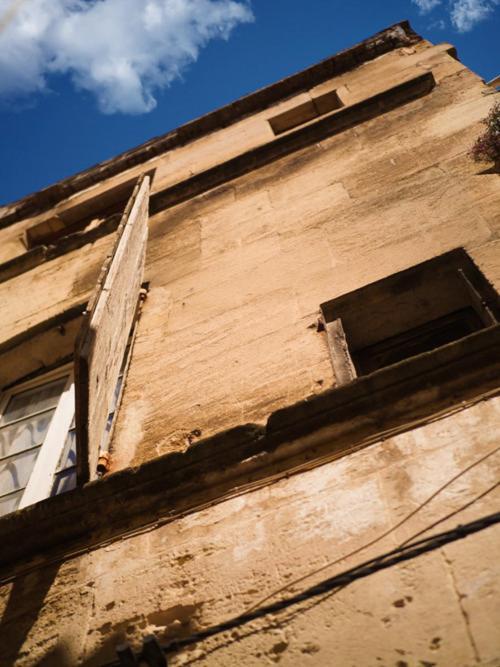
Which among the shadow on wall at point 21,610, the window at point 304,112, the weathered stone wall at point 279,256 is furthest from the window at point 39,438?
the window at point 304,112

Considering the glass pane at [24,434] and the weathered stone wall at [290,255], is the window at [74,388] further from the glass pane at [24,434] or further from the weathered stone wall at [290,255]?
the weathered stone wall at [290,255]

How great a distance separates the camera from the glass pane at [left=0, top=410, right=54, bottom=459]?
13.5 ft

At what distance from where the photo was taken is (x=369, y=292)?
3.58m

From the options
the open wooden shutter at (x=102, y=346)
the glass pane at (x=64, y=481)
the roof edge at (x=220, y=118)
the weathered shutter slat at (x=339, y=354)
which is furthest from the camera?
the roof edge at (x=220, y=118)

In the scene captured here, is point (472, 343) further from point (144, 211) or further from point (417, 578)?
point (144, 211)

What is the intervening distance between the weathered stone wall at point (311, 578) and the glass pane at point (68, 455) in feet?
3.70

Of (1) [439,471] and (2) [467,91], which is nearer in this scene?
(1) [439,471]

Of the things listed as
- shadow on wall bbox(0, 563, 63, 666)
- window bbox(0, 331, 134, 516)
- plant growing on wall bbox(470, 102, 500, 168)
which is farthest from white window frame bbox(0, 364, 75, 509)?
plant growing on wall bbox(470, 102, 500, 168)

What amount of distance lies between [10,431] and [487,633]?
3.88 m

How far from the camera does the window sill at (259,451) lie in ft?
8.25

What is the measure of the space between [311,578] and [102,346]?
169 centimetres

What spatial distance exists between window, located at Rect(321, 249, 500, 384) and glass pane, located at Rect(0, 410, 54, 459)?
96.1 inches

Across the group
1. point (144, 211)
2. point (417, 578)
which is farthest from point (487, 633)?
point (144, 211)

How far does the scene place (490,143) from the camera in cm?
398
